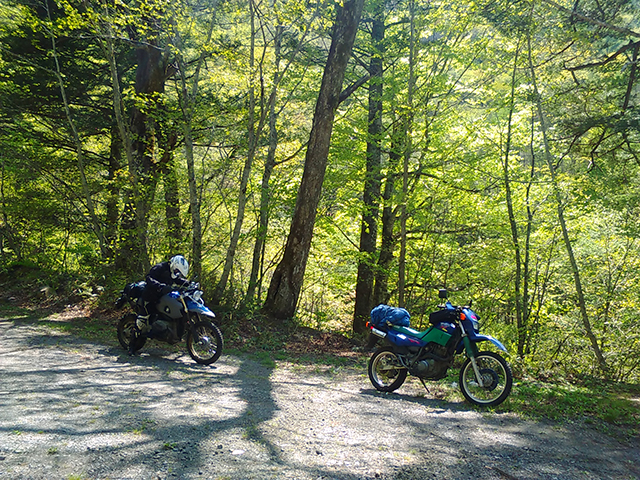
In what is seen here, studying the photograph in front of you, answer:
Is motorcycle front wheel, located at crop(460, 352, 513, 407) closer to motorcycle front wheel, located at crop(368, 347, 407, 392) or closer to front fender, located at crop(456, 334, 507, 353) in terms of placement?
front fender, located at crop(456, 334, 507, 353)

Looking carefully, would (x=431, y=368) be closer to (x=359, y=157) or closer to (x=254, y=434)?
(x=254, y=434)

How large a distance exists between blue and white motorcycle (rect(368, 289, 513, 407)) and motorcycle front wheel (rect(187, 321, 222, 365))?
7.83 ft

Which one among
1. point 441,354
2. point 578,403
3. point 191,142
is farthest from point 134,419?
point 191,142

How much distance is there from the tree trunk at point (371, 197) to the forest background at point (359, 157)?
70mm

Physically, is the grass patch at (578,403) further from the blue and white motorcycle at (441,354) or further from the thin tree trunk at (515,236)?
the thin tree trunk at (515,236)

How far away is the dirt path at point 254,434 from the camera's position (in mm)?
2691

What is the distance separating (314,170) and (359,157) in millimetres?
2480

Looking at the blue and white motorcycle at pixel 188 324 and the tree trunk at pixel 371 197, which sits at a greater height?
the tree trunk at pixel 371 197

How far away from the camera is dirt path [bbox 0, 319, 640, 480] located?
106 inches

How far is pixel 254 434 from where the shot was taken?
338 centimetres

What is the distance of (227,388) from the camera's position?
5.12m

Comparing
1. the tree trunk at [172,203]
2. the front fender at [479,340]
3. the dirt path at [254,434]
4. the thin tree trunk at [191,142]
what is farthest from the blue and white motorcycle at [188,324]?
the tree trunk at [172,203]

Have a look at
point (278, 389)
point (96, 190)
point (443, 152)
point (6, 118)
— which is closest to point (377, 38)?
point (443, 152)

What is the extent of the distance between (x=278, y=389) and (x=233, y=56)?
7140mm
